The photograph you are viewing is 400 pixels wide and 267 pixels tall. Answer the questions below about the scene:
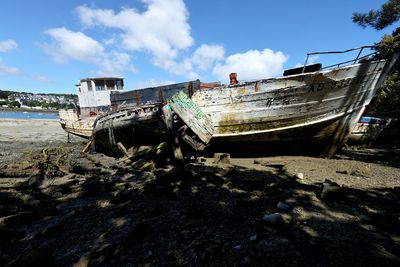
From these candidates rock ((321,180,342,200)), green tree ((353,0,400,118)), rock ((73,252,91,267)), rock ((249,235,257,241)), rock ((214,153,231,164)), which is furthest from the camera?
green tree ((353,0,400,118))

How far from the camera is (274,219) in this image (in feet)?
13.2

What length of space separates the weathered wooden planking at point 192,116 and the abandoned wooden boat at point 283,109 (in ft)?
0.11

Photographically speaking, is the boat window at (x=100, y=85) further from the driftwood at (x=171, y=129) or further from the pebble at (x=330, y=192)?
the pebble at (x=330, y=192)

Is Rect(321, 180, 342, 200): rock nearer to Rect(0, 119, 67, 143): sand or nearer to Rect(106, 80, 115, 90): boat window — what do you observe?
Rect(0, 119, 67, 143): sand

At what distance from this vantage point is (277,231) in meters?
3.80

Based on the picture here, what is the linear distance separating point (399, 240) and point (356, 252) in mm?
820

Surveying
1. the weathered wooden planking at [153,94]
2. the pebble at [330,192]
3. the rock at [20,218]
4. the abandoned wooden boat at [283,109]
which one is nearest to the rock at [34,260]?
the rock at [20,218]

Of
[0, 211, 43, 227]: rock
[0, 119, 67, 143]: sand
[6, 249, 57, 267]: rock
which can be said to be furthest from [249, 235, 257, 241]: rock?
[0, 119, 67, 143]: sand

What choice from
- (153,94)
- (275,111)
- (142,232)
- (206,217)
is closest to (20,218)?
(142,232)

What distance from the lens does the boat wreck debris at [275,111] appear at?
7.96m

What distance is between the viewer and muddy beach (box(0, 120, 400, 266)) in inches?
129

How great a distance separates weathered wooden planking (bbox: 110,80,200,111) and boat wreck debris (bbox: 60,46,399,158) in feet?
3.93

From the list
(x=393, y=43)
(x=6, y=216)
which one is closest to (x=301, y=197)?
(x=6, y=216)

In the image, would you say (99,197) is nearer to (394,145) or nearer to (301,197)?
(301,197)
